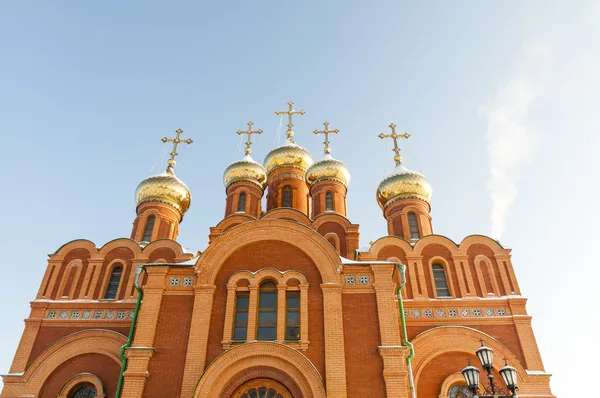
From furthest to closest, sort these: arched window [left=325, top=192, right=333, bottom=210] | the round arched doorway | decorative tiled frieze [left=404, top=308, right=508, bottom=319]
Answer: arched window [left=325, top=192, right=333, bottom=210]
decorative tiled frieze [left=404, top=308, right=508, bottom=319]
the round arched doorway

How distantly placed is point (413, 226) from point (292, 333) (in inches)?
351

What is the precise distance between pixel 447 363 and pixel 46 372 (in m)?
10.1

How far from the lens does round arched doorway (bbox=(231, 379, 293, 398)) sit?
9258 millimetres

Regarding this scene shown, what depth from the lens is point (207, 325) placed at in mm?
10031

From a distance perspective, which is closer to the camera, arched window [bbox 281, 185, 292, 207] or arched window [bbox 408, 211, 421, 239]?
arched window [bbox 408, 211, 421, 239]

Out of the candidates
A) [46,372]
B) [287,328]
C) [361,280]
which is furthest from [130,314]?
[361,280]

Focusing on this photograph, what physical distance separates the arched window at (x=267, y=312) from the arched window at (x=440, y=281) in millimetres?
5912

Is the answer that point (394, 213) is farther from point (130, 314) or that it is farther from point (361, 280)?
point (130, 314)

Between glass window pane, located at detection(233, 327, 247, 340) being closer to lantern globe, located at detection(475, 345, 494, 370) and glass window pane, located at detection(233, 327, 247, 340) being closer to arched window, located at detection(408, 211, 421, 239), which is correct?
lantern globe, located at detection(475, 345, 494, 370)

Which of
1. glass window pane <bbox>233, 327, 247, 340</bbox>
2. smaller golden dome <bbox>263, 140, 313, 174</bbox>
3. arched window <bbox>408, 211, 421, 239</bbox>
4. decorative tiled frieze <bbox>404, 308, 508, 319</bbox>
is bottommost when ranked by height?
glass window pane <bbox>233, 327, 247, 340</bbox>

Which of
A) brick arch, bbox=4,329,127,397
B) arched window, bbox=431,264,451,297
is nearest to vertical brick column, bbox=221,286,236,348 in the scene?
brick arch, bbox=4,329,127,397

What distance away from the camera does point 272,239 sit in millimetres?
11203

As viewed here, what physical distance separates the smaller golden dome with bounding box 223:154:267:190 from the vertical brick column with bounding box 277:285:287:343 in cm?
1027

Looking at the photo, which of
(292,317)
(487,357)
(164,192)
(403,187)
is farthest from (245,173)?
(487,357)
